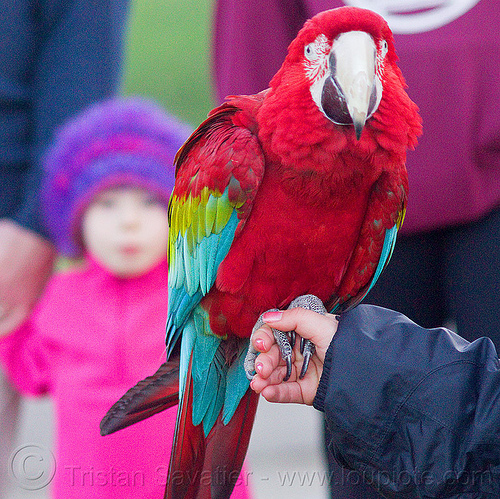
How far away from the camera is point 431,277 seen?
0.99 metres

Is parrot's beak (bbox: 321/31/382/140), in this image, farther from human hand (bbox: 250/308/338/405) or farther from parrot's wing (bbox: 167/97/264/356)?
human hand (bbox: 250/308/338/405)

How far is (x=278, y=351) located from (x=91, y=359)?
579 millimetres

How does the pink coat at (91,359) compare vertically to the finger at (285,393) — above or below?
below

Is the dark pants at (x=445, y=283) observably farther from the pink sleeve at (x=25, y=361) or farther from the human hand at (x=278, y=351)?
the pink sleeve at (x=25, y=361)

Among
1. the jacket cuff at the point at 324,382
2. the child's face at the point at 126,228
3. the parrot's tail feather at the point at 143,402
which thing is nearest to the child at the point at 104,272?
the child's face at the point at 126,228

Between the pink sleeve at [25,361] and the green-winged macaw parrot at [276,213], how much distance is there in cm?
57

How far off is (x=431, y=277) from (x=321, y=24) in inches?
19.3

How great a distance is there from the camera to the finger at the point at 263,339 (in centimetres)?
74

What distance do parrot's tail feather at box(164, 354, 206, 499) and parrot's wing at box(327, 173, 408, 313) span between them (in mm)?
233

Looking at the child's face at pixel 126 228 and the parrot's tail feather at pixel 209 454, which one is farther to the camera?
the child's face at pixel 126 228

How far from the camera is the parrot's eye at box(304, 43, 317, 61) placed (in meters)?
0.65

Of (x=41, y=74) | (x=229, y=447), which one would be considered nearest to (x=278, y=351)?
(x=229, y=447)

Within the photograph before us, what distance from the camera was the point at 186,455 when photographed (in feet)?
2.56

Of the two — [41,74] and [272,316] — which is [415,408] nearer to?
[272,316]
